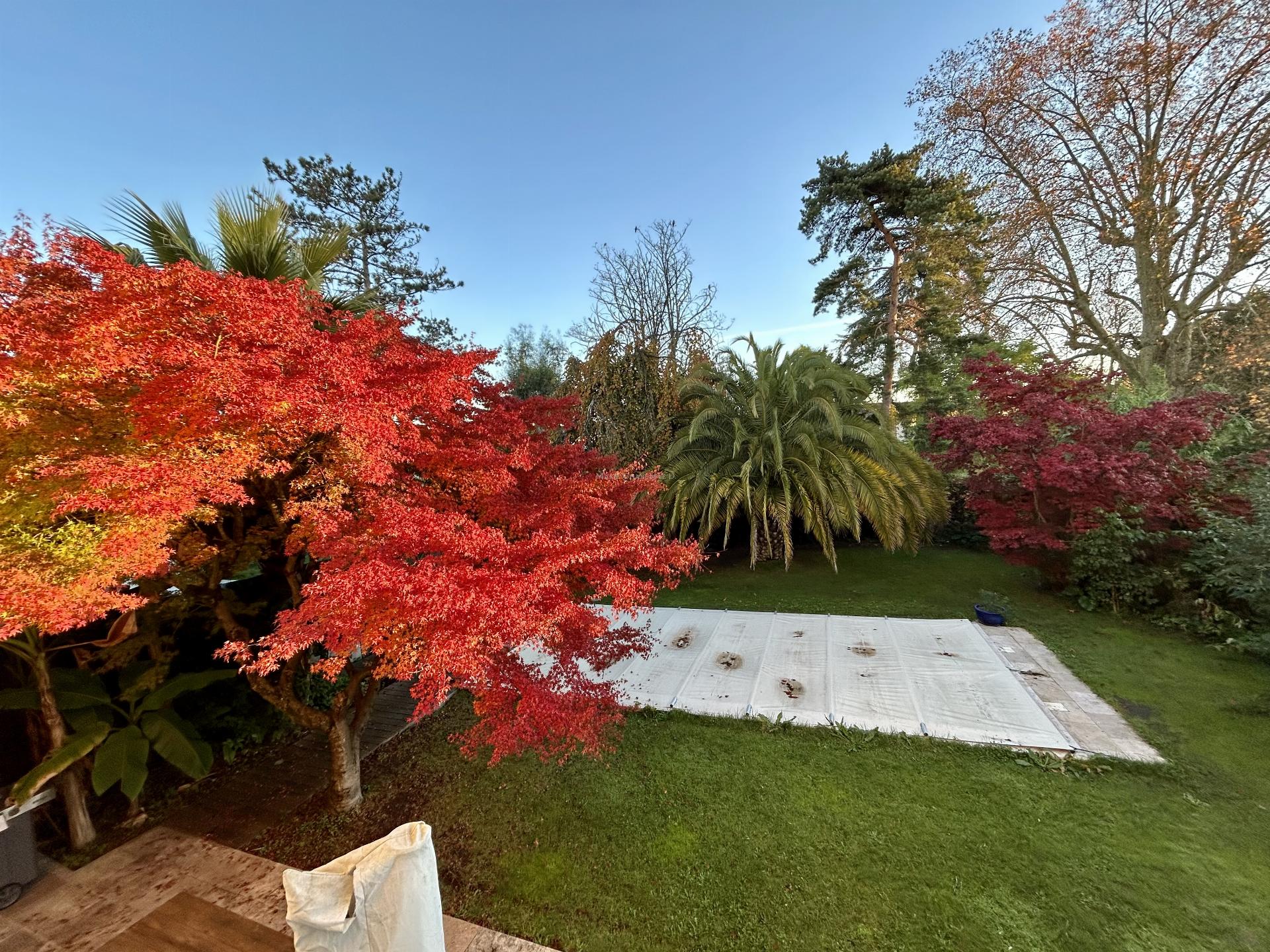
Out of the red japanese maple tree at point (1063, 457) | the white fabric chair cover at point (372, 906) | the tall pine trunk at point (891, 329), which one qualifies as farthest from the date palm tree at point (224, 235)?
the tall pine trunk at point (891, 329)

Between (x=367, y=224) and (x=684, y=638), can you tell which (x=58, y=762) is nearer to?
(x=684, y=638)

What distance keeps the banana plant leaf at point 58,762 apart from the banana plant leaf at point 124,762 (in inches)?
3.3

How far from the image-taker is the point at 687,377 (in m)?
8.14

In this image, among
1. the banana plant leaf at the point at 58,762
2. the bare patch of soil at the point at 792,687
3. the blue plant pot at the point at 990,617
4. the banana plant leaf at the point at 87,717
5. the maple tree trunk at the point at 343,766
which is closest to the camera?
the banana plant leaf at the point at 58,762

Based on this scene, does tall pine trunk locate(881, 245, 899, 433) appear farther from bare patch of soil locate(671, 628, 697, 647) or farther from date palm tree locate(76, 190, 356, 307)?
date palm tree locate(76, 190, 356, 307)

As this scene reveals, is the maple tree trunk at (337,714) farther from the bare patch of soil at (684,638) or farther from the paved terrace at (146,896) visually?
the bare patch of soil at (684,638)

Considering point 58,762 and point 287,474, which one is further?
point 287,474

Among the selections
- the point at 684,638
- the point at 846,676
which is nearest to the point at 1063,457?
the point at 846,676

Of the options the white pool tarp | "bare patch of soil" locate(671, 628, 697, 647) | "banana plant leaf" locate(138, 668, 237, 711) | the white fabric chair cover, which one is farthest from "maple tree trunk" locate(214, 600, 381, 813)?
"bare patch of soil" locate(671, 628, 697, 647)

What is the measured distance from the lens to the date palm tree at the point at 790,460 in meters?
7.23

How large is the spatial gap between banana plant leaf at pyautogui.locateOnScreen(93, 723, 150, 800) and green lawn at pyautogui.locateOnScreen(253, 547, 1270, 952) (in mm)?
927

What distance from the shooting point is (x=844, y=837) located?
2941mm

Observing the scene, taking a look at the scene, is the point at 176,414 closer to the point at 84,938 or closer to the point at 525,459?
the point at 525,459

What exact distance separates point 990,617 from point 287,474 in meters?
7.86
